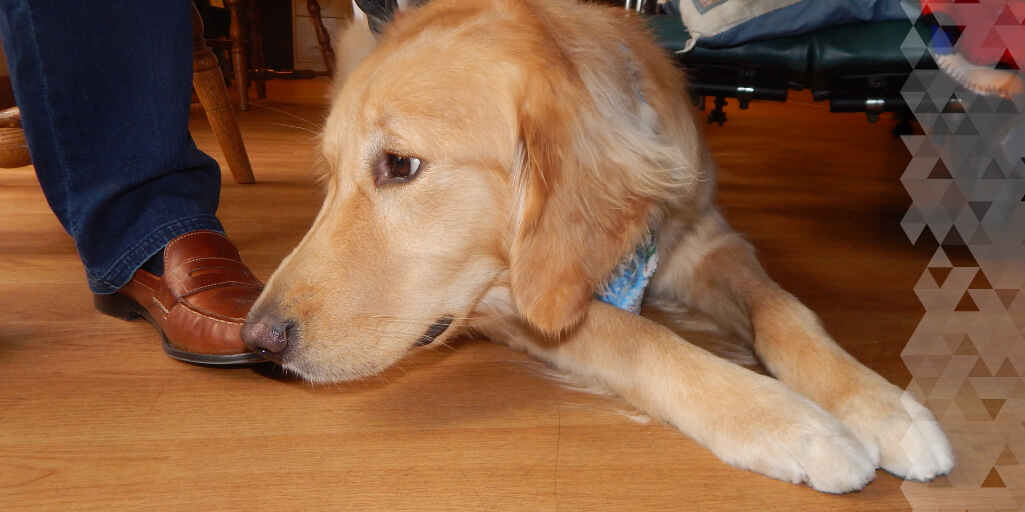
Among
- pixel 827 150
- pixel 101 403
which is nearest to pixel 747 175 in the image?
pixel 827 150

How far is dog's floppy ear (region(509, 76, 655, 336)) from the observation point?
1196 mm

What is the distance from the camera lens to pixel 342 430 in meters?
1.19

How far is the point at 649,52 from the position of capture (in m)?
1.51

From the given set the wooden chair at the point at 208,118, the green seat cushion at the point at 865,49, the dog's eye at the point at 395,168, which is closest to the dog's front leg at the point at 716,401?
the dog's eye at the point at 395,168

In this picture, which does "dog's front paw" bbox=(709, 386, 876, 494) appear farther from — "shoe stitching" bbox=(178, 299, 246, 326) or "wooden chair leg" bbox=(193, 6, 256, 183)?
"wooden chair leg" bbox=(193, 6, 256, 183)

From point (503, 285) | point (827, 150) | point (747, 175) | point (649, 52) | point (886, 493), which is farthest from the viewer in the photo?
point (827, 150)

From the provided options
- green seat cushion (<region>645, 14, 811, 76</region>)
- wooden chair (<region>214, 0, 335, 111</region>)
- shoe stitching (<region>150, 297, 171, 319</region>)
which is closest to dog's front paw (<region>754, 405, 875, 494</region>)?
shoe stitching (<region>150, 297, 171, 319</region>)

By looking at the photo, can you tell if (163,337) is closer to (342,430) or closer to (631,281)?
(342,430)

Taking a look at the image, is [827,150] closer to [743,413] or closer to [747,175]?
[747,175]

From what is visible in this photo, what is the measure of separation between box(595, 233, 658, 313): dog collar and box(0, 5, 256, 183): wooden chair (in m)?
1.64

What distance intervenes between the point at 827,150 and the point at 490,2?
3537 mm

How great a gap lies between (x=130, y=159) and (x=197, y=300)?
35 centimetres

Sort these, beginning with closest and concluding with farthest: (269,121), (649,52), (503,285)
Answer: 1. (503,285)
2. (649,52)
3. (269,121)

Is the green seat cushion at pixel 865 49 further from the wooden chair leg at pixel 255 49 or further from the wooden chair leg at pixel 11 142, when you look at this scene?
the wooden chair leg at pixel 255 49
